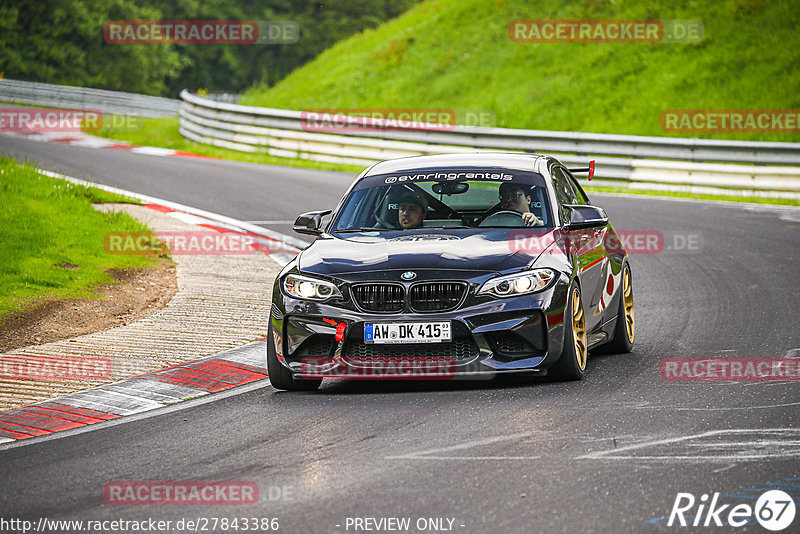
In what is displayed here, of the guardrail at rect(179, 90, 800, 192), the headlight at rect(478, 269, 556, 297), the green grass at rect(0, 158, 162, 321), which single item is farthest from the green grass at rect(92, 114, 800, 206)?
the headlight at rect(478, 269, 556, 297)

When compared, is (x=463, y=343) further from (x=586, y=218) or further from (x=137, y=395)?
(x=137, y=395)

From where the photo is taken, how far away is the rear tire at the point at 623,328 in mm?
9594

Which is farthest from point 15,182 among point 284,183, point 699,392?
point 699,392

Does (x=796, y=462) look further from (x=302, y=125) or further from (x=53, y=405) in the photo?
(x=302, y=125)

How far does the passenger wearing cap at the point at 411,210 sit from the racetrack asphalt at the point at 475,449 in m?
1.30

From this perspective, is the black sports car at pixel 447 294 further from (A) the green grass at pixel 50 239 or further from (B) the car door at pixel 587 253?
(A) the green grass at pixel 50 239

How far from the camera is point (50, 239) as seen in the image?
14.0m

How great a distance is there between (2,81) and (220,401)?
114ft

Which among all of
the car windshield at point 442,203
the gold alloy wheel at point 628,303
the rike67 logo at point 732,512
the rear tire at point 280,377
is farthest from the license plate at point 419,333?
the rike67 logo at point 732,512

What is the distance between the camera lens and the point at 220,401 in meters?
8.20

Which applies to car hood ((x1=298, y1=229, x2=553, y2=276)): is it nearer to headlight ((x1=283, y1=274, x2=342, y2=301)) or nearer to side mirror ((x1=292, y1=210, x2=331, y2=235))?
headlight ((x1=283, y1=274, x2=342, y2=301))

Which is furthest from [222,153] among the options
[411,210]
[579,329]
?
[579,329]

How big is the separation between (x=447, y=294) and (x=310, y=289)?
0.95m

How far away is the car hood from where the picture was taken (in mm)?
8102
